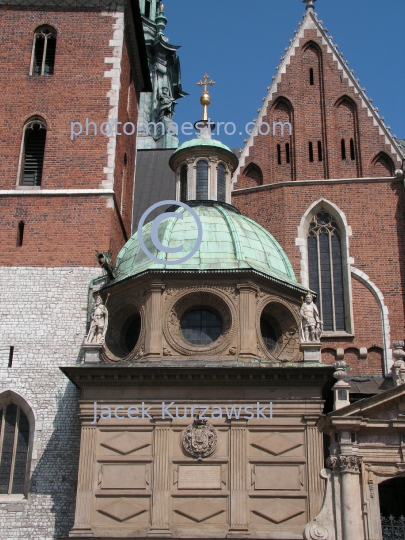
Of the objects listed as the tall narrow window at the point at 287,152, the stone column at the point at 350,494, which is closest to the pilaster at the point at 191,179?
the tall narrow window at the point at 287,152

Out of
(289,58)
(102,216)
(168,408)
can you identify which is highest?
(289,58)

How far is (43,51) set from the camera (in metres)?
23.1

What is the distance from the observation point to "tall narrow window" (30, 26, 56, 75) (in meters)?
23.0

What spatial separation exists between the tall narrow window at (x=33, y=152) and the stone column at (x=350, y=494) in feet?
37.0

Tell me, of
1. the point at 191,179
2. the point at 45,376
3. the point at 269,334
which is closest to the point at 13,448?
the point at 45,376

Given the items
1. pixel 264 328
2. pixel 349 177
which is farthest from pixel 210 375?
pixel 349 177

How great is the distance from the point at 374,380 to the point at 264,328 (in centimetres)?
438

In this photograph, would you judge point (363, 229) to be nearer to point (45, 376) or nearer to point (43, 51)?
point (45, 376)

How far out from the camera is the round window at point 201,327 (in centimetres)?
1769

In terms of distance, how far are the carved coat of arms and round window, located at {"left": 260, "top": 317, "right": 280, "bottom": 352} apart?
2771mm

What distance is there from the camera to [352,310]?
72.3 ft

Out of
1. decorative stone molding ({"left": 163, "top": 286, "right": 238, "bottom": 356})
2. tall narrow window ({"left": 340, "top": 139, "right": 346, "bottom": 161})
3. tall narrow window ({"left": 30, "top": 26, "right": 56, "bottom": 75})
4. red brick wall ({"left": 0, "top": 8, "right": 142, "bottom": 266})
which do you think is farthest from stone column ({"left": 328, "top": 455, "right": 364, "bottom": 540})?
tall narrow window ({"left": 30, "top": 26, "right": 56, "bottom": 75})

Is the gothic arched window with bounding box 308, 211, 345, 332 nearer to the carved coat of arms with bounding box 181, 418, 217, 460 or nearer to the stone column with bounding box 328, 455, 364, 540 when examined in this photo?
the carved coat of arms with bounding box 181, 418, 217, 460

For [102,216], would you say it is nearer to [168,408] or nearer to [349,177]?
[168,408]
